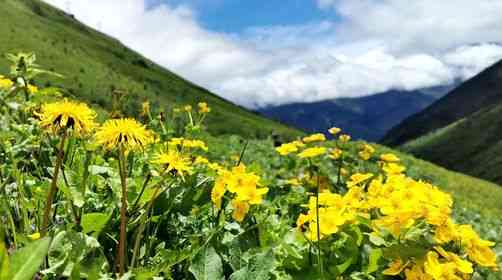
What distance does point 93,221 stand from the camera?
9.29 ft

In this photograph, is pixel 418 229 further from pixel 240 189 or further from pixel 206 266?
pixel 206 266

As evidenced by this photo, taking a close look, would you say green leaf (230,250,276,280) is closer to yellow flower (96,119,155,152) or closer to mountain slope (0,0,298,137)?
yellow flower (96,119,155,152)

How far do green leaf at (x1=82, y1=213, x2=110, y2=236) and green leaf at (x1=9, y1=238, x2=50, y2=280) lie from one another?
0.98 meters

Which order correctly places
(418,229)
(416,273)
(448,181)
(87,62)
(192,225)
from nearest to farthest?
(416,273) → (418,229) → (192,225) → (448,181) → (87,62)

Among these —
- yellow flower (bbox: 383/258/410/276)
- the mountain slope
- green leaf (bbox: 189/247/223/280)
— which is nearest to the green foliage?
green leaf (bbox: 189/247/223/280)

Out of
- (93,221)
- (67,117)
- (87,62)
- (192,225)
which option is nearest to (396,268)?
(192,225)

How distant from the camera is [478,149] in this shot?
197 meters

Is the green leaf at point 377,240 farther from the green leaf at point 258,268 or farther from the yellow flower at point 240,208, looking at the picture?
Answer: the yellow flower at point 240,208

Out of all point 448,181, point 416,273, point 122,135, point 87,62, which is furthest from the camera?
point 87,62

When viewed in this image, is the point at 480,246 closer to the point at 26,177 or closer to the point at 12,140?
the point at 26,177

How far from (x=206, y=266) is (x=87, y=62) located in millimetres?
92767

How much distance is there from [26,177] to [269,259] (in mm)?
1980

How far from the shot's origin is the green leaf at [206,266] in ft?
8.60

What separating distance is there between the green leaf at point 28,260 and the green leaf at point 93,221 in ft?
3.21
